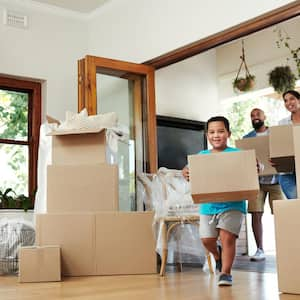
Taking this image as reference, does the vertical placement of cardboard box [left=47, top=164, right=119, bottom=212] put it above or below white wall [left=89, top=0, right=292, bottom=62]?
below

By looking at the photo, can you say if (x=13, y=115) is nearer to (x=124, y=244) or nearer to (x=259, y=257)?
(x=124, y=244)

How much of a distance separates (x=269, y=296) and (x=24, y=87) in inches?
Result: 133

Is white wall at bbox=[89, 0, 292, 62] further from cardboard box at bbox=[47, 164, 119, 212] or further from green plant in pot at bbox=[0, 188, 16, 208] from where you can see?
green plant in pot at bbox=[0, 188, 16, 208]

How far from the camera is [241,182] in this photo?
8.34 feet

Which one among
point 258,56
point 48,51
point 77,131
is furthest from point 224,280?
point 258,56

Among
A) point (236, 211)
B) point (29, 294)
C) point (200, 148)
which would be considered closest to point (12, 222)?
point (29, 294)

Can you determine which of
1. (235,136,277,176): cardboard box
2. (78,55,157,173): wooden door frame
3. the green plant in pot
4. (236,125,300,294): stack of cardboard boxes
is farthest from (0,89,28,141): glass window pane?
(236,125,300,294): stack of cardboard boxes

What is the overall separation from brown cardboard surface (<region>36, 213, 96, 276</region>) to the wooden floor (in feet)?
0.44

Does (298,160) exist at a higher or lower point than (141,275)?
higher

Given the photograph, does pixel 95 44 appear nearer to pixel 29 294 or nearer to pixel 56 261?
pixel 56 261

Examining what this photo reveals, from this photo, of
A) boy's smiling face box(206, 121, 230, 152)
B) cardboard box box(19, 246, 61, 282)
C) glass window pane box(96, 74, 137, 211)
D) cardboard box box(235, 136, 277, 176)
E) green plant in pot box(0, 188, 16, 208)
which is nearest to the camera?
boy's smiling face box(206, 121, 230, 152)

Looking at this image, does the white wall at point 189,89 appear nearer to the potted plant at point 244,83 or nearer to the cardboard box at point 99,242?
the potted plant at point 244,83

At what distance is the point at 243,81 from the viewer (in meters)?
6.07

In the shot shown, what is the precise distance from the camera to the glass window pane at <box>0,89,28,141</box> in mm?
4812
